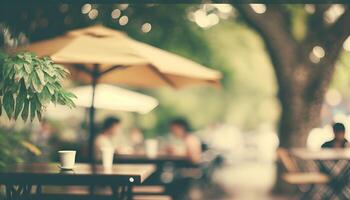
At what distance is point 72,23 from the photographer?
14.4 metres

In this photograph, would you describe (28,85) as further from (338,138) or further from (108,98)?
(108,98)

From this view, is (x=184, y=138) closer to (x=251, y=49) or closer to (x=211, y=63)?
(x=211, y=63)

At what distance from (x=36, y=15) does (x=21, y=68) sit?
6282 mm

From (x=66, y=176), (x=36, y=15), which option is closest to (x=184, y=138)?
(x=36, y=15)

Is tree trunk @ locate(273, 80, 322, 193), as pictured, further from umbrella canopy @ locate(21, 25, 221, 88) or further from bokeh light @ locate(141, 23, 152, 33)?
umbrella canopy @ locate(21, 25, 221, 88)

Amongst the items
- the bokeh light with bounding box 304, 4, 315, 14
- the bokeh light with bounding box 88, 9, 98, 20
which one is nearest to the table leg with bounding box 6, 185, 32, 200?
the bokeh light with bounding box 88, 9, 98, 20

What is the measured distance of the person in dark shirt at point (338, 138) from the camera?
37.8ft

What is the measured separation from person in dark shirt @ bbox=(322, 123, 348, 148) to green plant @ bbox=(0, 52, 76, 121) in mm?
6607

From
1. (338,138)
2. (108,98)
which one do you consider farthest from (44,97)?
(108,98)

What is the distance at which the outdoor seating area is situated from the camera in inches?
253

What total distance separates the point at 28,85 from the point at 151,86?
5799 millimetres

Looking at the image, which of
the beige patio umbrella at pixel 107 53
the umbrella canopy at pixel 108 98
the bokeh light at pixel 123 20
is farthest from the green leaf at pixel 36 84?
the bokeh light at pixel 123 20

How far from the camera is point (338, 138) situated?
11.9 metres

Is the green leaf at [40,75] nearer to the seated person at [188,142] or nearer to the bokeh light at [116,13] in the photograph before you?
the seated person at [188,142]
